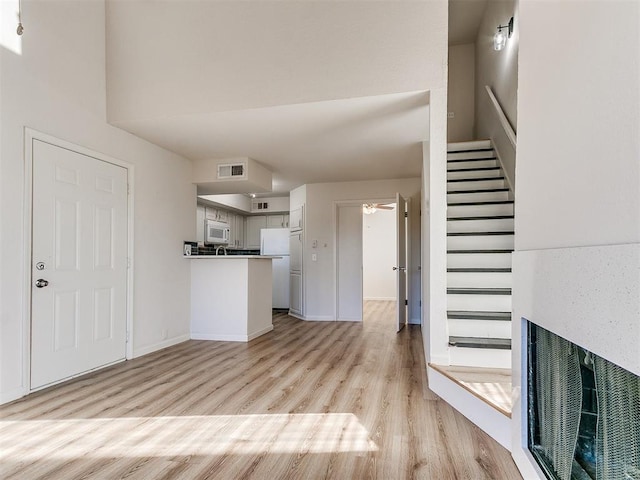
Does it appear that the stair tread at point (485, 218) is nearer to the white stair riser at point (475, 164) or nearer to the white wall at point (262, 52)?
the white stair riser at point (475, 164)

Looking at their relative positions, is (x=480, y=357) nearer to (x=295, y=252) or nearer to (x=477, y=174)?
(x=477, y=174)

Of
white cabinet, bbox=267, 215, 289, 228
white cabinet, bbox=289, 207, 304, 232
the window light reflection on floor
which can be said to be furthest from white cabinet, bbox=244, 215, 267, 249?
the window light reflection on floor

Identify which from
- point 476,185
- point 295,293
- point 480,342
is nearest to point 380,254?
point 295,293

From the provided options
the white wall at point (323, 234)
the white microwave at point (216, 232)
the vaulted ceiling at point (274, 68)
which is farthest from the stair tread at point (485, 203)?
the white microwave at point (216, 232)

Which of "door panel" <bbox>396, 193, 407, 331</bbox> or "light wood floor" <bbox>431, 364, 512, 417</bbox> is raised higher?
"door panel" <bbox>396, 193, 407, 331</bbox>

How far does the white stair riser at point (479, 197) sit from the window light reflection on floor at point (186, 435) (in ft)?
9.53

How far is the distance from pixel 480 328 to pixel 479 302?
274 millimetres

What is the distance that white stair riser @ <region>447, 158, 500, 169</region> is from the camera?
4.91m

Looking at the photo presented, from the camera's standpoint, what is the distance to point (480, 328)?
10.0ft

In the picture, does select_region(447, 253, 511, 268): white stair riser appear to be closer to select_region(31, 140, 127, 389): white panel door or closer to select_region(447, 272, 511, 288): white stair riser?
select_region(447, 272, 511, 288): white stair riser

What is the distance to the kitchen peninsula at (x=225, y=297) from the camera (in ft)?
15.6

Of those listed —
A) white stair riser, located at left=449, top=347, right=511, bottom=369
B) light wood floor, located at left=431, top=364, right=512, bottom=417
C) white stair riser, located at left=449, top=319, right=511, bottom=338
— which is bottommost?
light wood floor, located at left=431, top=364, right=512, bottom=417

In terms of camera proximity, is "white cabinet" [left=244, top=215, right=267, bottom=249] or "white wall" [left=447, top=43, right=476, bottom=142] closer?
"white wall" [left=447, top=43, right=476, bottom=142]

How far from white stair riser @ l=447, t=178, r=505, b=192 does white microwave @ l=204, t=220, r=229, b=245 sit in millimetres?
4103
